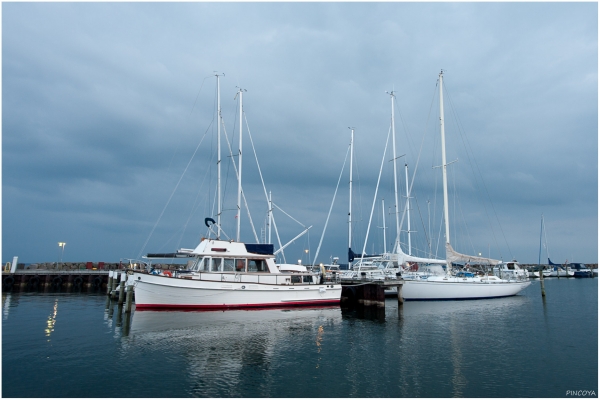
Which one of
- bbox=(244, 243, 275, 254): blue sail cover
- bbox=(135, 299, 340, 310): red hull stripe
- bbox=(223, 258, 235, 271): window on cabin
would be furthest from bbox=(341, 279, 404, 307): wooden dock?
bbox=(223, 258, 235, 271): window on cabin

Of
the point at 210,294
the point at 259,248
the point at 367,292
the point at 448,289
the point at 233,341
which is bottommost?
the point at 233,341

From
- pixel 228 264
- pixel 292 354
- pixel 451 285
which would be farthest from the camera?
pixel 451 285

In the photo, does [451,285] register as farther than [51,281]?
No

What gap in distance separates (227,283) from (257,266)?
10.1 feet

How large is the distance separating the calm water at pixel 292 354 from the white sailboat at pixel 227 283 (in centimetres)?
117

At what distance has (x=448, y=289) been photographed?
34281mm

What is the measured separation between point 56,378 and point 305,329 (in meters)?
11.9

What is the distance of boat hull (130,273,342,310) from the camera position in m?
24.4

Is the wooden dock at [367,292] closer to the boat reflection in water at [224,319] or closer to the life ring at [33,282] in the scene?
the boat reflection in water at [224,319]

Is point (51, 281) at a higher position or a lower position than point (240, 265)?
lower

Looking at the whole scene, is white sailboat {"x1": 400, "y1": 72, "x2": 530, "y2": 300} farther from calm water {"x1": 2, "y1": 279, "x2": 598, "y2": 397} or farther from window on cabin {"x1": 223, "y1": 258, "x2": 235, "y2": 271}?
window on cabin {"x1": 223, "y1": 258, "x2": 235, "y2": 271}

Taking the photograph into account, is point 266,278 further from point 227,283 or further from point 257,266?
point 227,283

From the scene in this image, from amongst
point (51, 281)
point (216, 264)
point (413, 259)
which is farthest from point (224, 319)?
point (51, 281)

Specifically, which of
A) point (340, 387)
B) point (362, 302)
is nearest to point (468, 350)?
point (340, 387)
